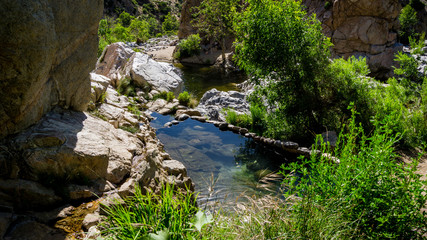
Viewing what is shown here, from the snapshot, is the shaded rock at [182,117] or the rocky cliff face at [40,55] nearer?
the rocky cliff face at [40,55]

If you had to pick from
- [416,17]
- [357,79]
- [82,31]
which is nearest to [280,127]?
[357,79]

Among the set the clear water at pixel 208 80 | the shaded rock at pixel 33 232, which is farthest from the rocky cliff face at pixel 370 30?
the shaded rock at pixel 33 232

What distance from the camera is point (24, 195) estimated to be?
3887mm

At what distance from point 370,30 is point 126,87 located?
896 inches

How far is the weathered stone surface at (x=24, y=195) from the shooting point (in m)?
3.80

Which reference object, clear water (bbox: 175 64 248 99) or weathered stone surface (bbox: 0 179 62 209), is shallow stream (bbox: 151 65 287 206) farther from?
clear water (bbox: 175 64 248 99)

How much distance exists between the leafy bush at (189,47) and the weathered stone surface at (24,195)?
103ft

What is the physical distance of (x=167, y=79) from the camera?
1648 cm

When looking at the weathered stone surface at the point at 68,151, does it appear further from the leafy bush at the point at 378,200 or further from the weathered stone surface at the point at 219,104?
the weathered stone surface at the point at 219,104

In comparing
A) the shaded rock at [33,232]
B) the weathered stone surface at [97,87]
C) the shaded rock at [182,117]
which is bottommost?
the shaded rock at [182,117]

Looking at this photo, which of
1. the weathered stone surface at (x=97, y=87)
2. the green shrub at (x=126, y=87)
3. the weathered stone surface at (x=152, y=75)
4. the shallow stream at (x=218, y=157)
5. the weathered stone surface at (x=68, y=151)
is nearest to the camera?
the weathered stone surface at (x=68, y=151)

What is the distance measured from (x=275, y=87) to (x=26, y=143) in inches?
319

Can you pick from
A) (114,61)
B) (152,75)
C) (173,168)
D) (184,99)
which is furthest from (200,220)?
(114,61)

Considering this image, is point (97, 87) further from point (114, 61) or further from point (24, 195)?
point (114, 61)
